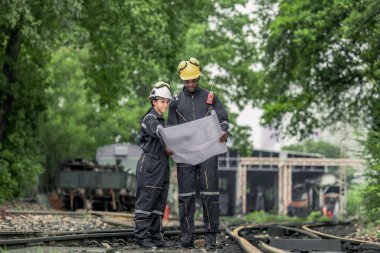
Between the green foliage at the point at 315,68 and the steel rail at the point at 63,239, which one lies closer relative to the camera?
the steel rail at the point at 63,239

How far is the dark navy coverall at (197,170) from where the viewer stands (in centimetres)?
828

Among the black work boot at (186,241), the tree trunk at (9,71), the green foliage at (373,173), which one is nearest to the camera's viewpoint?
the black work boot at (186,241)

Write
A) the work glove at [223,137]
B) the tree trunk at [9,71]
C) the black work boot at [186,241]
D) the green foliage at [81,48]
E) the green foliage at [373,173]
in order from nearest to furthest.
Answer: the work glove at [223,137]
the black work boot at [186,241]
the green foliage at [373,173]
the green foliage at [81,48]
the tree trunk at [9,71]

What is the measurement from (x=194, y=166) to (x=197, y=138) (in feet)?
1.32

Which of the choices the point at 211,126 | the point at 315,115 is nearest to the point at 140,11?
the point at 315,115

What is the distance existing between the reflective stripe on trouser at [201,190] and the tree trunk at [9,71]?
1363cm

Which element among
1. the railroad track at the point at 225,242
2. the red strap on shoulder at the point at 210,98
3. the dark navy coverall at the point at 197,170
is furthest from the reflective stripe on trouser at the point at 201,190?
the red strap on shoulder at the point at 210,98

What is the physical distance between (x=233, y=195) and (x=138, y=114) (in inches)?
1316

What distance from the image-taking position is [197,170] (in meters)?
8.38

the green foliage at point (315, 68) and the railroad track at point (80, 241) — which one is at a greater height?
the green foliage at point (315, 68)

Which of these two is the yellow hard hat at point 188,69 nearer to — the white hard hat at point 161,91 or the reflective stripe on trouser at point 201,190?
the white hard hat at point 161,91

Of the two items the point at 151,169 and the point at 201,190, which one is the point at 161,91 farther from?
the point at 201,190

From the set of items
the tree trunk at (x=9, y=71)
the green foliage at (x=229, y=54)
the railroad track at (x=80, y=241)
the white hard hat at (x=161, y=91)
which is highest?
the green foliage at (x=229, y=54)

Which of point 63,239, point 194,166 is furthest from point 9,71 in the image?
point 194,166
